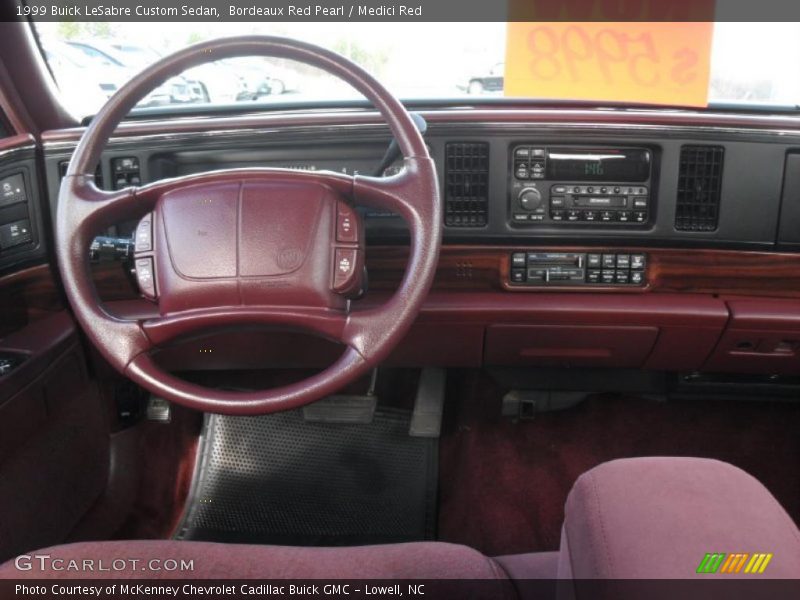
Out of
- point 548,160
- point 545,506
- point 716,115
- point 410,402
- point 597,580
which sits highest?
point 716,115

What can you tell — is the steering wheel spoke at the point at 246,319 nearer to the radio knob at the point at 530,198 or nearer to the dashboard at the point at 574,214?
the dashboard at the point at 574,214

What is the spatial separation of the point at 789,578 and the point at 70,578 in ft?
2.98

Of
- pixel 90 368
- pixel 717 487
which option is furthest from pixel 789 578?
pixel 90 368

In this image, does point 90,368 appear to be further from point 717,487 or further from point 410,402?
point 717,487

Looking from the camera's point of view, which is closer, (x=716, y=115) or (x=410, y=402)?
(x=716, y=115)

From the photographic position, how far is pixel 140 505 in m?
2.12

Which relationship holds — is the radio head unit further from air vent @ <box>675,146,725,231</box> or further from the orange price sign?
the orange price sign

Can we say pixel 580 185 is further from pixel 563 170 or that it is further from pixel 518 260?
pixel 518 260

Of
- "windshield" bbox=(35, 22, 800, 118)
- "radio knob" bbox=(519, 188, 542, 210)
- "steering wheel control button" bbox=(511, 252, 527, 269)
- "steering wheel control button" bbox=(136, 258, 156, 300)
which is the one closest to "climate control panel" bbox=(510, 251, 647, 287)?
"steering wheel control button" bbox=(511, 252, 527, 269)

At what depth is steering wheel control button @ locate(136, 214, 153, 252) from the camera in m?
1.30

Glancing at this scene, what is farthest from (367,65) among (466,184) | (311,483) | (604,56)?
(311,483)

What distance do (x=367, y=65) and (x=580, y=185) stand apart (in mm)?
587

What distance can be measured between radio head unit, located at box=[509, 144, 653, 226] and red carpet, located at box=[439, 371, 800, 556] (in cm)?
65

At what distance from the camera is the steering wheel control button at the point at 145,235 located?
4.28 ft
